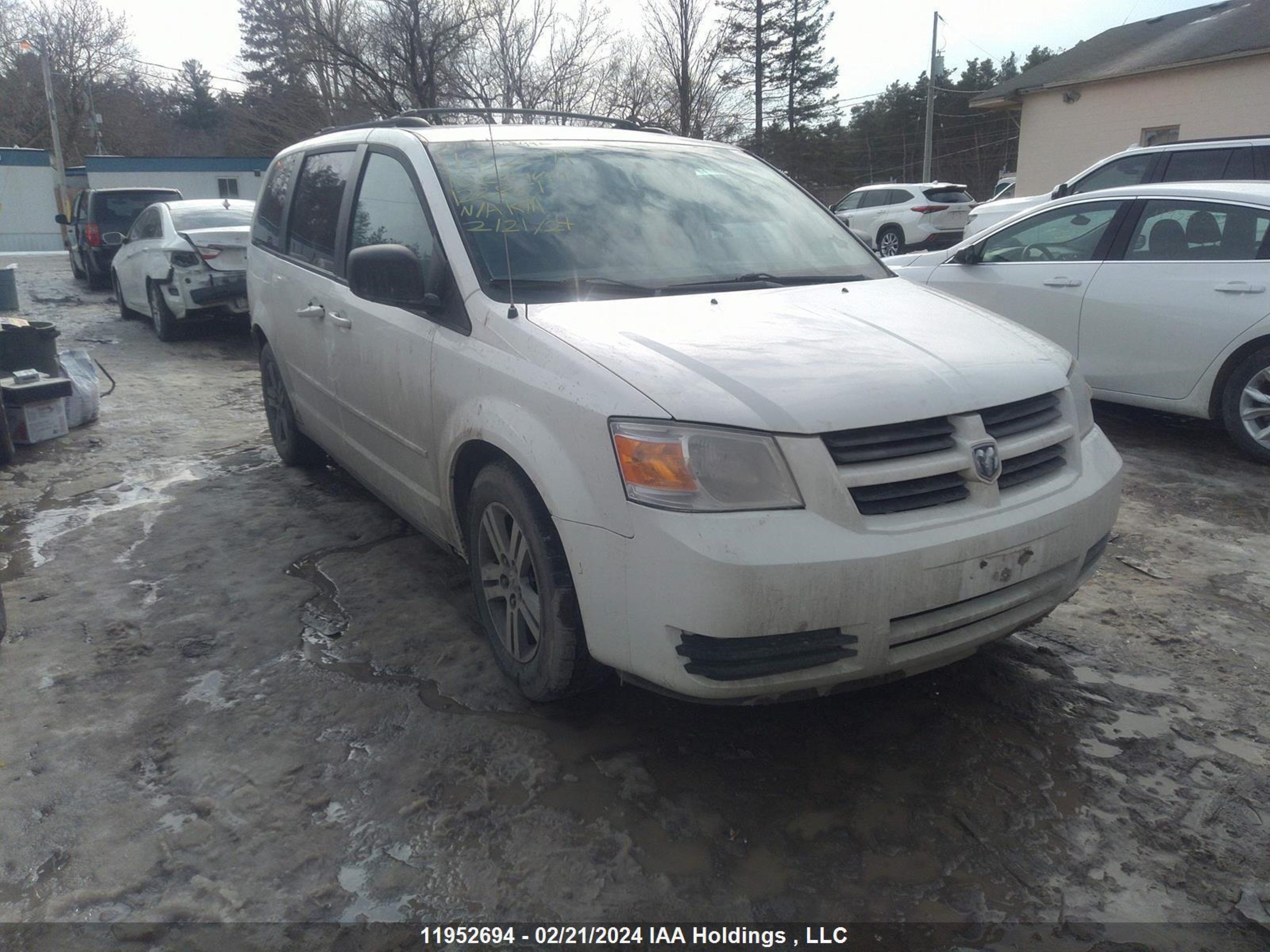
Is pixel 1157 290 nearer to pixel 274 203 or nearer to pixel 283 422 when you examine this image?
pixel 274 203

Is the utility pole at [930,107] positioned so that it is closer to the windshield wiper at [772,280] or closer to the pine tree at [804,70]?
the pine tree at [804,70]

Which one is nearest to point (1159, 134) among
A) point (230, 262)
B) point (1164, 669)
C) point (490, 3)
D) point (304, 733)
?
point (490, 3)

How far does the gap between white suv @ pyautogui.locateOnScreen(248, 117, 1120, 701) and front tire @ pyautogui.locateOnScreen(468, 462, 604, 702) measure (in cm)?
1

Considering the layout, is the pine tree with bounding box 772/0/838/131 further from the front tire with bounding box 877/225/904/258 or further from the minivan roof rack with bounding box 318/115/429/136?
the minivan roof rack with bounding box 318/115/429/136

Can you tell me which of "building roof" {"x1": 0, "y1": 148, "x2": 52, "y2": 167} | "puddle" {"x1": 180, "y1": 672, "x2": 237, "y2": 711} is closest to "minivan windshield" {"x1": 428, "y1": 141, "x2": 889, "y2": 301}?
"puddle" {"x1": 180, "y1": 672, "x2": 237, "y2": 711}

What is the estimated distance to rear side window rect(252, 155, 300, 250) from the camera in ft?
16.6

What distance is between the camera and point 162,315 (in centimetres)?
1060

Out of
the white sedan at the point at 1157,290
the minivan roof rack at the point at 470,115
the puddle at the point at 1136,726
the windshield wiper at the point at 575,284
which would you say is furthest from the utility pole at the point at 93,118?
the puddle at the point at 1136,726

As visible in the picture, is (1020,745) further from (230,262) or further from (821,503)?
(230,262)

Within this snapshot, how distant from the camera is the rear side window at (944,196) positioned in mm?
20422

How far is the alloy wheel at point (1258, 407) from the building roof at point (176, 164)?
124 ft

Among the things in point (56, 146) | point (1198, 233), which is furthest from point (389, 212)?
point (56, 146)

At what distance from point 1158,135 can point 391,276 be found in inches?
948

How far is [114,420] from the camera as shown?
281 inches
